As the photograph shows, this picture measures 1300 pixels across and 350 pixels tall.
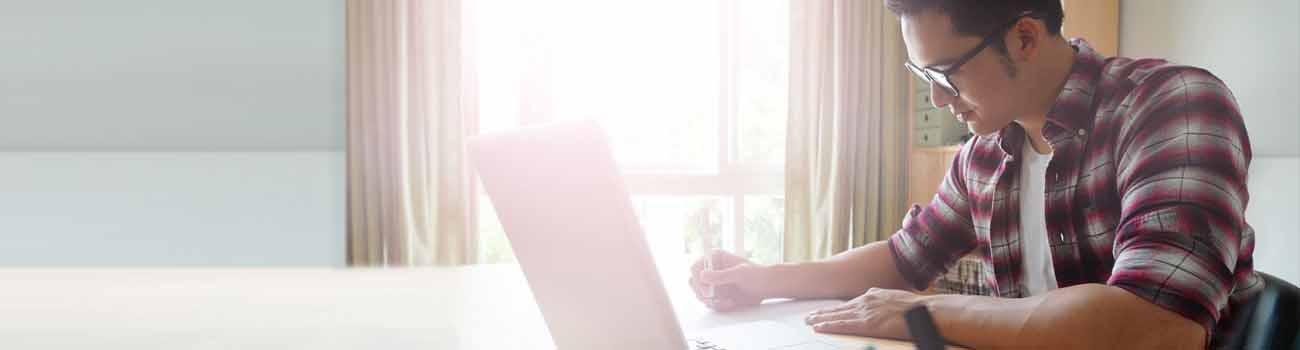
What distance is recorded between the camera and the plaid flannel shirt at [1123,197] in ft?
2.18

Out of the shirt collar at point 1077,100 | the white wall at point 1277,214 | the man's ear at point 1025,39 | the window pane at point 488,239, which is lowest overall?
the window pane at point 488,239

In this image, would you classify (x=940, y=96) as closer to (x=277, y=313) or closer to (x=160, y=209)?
(x=277, y=313)

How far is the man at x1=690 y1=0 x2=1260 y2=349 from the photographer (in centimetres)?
66

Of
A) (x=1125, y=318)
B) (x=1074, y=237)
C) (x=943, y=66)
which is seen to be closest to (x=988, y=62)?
(x=943, y=66)

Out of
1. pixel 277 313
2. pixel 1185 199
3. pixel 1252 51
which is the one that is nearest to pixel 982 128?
pixel 1185 199

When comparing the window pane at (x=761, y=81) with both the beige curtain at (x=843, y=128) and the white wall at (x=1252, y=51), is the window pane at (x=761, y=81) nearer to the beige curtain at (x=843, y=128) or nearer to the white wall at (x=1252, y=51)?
the beige curtain at (x=843, y=128)

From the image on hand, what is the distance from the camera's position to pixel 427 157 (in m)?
2.96

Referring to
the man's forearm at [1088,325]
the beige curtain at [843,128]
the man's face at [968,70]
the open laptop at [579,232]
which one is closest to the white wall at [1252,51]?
the beige curtain at [843,128]

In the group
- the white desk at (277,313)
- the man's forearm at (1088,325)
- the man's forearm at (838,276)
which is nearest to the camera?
the man's forearm at (1088,325)

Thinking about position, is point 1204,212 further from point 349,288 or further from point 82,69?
point 82,69

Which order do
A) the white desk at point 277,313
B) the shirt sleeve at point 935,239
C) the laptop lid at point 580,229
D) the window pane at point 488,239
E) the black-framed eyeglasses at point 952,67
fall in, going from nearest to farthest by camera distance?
the laptop lid at point 580,229 → the white desk at point 277,313 → the black-framed eyeglasses at point 952,67 → the shirt sleeve at point 935,239 → the window pane at point 488,239

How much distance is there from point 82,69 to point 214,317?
2.79ft

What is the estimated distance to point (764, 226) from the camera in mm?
3297

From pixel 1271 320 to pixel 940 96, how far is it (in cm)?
42
